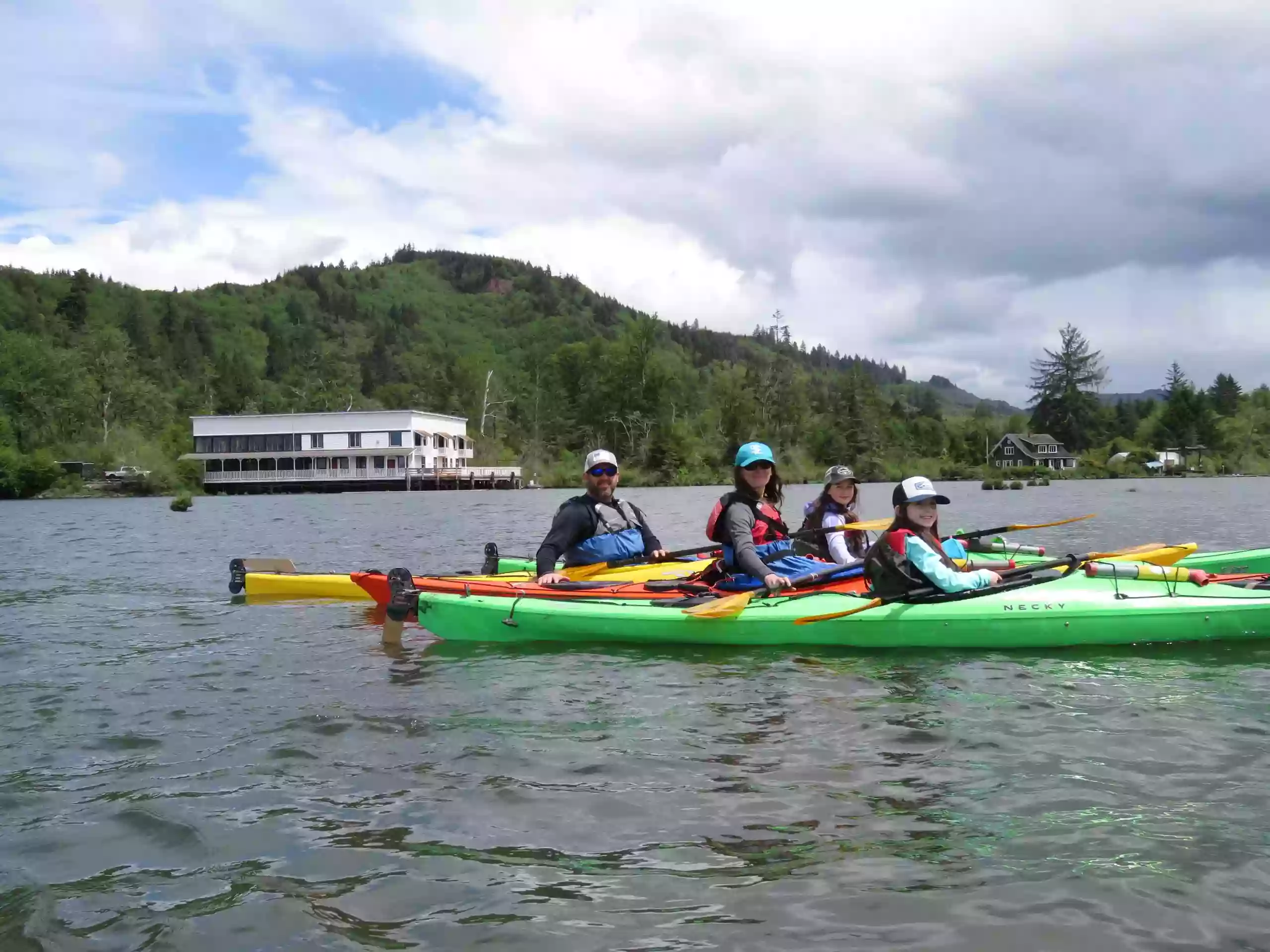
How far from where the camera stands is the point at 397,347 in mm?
144125

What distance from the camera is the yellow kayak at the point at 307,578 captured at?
11.3 m

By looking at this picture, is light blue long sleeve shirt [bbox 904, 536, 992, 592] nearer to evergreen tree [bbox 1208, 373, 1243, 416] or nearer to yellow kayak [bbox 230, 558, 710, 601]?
yellow kayak [bbox 230, 558, 710, 601]

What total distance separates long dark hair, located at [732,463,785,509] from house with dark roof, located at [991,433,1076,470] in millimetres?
94784

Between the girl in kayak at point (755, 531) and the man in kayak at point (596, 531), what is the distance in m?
1.35

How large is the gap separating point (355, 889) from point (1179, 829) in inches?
146

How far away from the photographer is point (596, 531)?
432 inches

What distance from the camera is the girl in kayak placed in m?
9.22

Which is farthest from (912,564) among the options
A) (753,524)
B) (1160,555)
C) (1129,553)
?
(1160,555)

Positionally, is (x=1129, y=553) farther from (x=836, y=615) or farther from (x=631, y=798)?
(x=631, y=798)

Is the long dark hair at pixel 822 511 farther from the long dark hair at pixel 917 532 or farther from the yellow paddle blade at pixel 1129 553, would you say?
the yellow paddle blade at pixel 1129 553

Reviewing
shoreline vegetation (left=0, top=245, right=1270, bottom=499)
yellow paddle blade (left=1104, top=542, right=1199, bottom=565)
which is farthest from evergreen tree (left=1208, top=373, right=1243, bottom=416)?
yellow paddle blade (left=1104, top=542, right=1199, bottom=565)

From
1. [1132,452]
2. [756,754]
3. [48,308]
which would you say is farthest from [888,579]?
[48,308]

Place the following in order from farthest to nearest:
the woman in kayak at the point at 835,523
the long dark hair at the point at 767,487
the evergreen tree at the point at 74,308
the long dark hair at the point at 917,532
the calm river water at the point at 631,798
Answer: the evergreen tree at the point at 74,308 → the woman in kayak at the point at 835,523 → the long dark hair at the point at 767,487 → the long dark hair at the point at 917,532 → the calm river water at the point at 631,798

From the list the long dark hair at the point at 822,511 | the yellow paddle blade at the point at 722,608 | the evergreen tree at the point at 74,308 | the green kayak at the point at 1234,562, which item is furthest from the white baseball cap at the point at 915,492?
the evergreen tree at the point at 74,308
